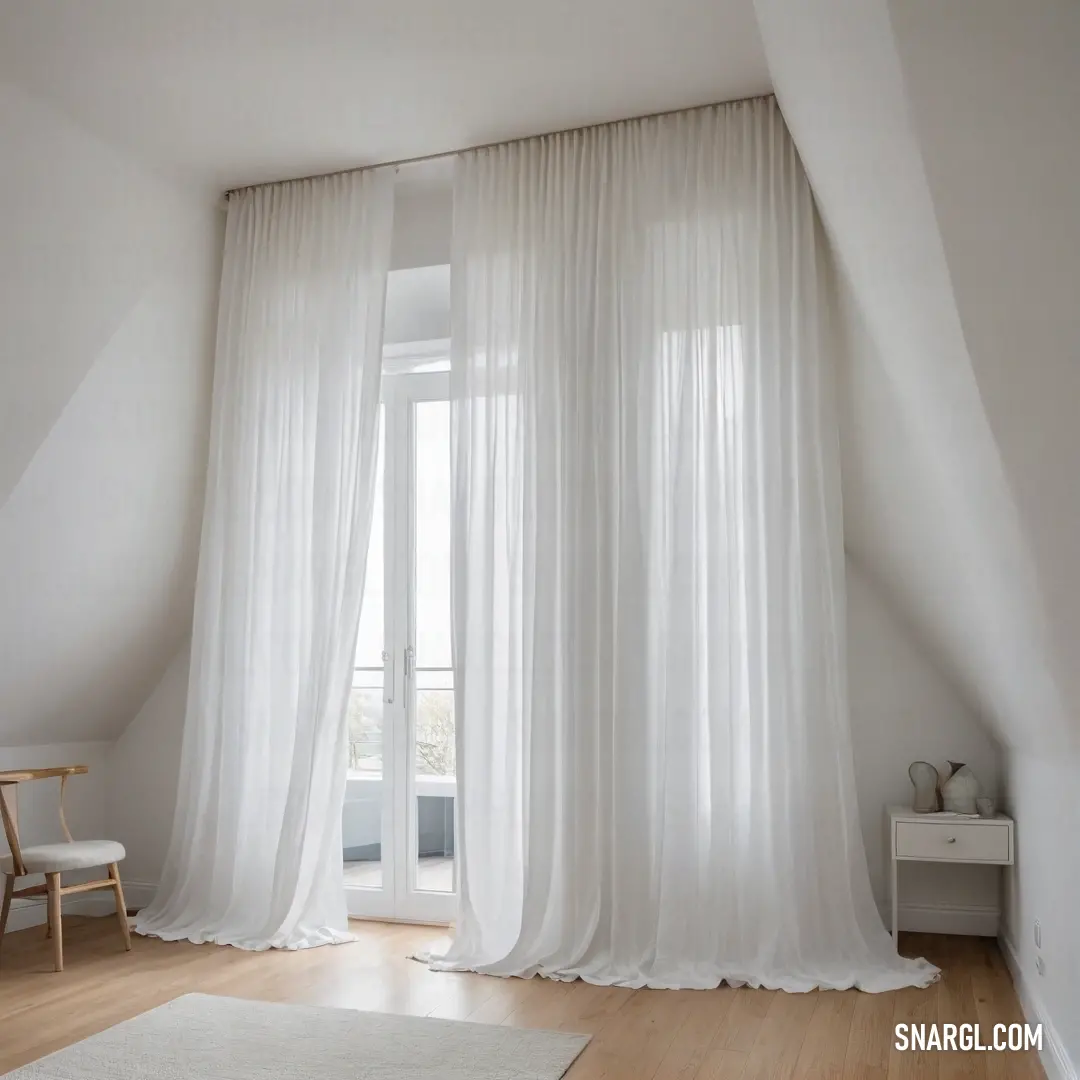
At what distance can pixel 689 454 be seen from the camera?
3.98 metres

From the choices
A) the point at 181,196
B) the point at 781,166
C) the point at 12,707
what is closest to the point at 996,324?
the point at 781,166

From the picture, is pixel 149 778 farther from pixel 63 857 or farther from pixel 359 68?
pixel 359 68

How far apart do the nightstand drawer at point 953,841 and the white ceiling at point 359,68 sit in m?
2.64

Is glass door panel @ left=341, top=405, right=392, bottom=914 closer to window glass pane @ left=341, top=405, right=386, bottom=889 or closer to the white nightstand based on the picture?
window glass pane @ left=341, top=405, right=386, bottom=889

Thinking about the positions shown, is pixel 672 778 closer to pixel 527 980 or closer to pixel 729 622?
pixel 729 622

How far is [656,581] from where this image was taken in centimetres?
400

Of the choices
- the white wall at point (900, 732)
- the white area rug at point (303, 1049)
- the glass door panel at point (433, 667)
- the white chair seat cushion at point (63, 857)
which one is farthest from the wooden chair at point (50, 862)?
the white wall at point (900, 732)

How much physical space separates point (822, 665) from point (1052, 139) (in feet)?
8.21

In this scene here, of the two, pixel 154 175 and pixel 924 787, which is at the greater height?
pixel 154 175

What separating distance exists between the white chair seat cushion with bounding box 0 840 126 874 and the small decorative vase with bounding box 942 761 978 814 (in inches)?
124

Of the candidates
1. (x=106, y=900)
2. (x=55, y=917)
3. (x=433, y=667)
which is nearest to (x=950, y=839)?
(x=433, y=667)

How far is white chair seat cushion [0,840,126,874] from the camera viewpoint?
4098 millimetres

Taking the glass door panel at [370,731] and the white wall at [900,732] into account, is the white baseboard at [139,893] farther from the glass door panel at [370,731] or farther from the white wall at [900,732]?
the white wall at [900,732]

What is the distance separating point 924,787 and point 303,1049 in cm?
228
